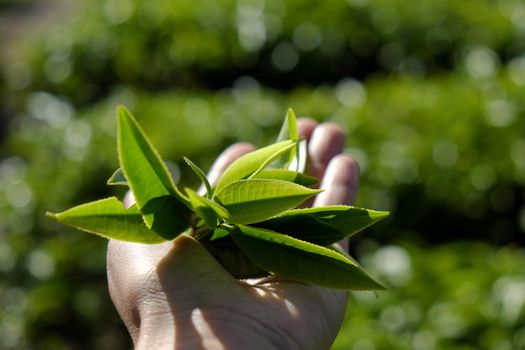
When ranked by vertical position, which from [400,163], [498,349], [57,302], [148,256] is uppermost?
[148,256]

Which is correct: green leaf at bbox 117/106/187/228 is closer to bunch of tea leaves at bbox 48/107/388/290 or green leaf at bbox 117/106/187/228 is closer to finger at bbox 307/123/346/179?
bunch of tea leaves at bbox 48/107/388/290

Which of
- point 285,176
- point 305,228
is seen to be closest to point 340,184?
point 285,176

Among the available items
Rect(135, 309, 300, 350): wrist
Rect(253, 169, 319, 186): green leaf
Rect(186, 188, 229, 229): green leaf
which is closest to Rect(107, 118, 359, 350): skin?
Rect(135, 309, 300, 350): wrist

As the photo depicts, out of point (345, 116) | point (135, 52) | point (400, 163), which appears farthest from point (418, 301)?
point (135, 52)

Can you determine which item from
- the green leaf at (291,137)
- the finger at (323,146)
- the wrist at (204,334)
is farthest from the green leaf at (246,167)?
the finger at (323,146)

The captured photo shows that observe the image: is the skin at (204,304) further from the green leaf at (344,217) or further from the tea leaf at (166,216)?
the green leaf at (344,217)

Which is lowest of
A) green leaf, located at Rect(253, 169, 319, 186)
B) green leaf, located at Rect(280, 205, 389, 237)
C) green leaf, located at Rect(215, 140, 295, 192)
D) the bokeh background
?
the bokeh background

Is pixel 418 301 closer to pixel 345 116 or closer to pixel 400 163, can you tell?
pixel 400 163
